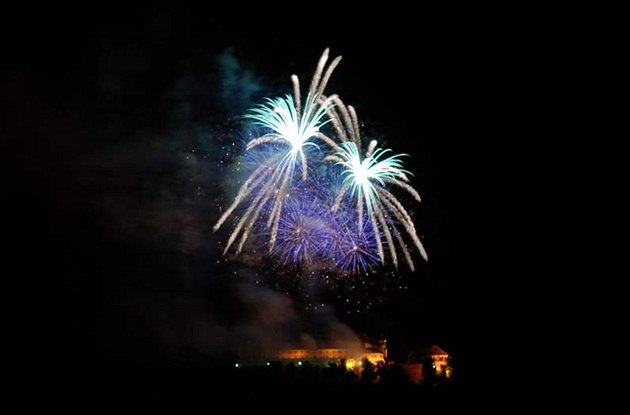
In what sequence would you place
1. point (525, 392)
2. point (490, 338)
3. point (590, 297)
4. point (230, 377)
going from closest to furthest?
1. point (230, 377)
2. point (525, 392)
3. point (590, 297)
4. point (490, 338)

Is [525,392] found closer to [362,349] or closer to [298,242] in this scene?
[298,242]

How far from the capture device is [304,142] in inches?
492

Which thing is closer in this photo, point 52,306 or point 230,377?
point 230,377

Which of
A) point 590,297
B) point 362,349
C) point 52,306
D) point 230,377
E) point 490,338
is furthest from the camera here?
point 362,349

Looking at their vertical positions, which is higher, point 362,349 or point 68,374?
point 362,349

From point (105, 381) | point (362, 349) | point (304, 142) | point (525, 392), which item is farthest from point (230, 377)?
point (362, 349)

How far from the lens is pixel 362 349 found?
26891 mm

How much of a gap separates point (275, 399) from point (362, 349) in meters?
Result: 19.7

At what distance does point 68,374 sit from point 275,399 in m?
2.97

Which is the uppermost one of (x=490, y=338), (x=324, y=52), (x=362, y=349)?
(x=324, y=52)

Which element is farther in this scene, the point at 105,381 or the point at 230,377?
the point at 230,377

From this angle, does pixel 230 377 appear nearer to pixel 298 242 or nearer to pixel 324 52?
pixel 298 242

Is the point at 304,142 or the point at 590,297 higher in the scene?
the point at 304,142

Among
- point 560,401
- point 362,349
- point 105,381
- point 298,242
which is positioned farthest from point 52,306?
point 362,349
